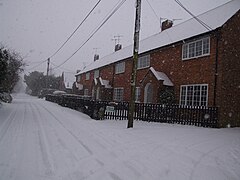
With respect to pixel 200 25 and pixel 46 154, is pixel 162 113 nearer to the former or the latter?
pixel 200 25

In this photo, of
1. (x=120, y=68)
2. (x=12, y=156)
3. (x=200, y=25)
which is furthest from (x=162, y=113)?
(x=120, y=68)

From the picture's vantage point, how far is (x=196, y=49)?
15883 millimetres

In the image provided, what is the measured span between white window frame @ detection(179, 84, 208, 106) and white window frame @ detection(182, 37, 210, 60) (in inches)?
87.1

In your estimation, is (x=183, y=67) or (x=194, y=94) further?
(x=183, y=67)

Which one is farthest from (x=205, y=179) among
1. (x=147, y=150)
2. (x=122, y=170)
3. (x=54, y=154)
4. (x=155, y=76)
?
(x=155, y=76)

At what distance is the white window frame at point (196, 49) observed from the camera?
15035 mm

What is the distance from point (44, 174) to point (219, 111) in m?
11.4

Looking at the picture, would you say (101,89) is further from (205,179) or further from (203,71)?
(205,179)

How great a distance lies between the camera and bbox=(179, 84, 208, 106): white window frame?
47.9ft

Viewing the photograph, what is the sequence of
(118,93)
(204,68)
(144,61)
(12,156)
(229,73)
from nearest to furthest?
1. (12,156)
2. (229,73)
3. (204,68)
4. (144,61)
5. (118,93)

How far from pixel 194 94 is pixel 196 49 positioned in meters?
3.32

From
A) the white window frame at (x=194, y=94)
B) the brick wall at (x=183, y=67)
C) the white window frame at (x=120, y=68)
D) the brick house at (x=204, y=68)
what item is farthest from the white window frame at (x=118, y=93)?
the white window frame at (x=194, y=94)

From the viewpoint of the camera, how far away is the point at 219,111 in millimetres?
12805

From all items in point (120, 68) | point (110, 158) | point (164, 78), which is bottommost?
point (110, 158)
